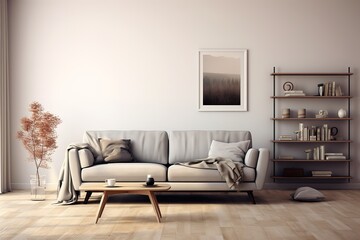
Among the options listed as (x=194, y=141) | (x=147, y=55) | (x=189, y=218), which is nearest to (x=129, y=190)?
(x=189, y=218)

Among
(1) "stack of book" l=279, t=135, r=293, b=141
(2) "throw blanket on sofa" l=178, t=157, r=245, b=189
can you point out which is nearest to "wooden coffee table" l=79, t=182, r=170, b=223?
(2) "throw blanket on sofa" l=178, t=157, r=245, b=189

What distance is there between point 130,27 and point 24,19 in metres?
1.54

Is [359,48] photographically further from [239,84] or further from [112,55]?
[112,55]

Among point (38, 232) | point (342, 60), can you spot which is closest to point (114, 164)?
point (38, 232)

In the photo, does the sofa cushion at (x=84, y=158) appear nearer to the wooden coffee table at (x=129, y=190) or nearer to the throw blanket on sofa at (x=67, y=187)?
the throw blanket on sofa at (x=67, y=187)

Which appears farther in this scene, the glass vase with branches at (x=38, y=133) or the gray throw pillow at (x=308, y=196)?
the glass vase with branches at (x=38, y=133)

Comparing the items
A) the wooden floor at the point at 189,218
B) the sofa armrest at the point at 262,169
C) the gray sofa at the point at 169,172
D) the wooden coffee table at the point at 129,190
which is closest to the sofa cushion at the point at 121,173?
the gray sofa at the point at 169,172

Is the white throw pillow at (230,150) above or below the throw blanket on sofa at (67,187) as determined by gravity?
above

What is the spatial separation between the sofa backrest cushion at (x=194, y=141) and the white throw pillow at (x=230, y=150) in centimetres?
A: 15

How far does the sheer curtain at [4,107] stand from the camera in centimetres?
782

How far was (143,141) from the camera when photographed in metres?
7.58

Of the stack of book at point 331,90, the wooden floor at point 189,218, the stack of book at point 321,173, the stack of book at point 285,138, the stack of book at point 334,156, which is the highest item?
the stack of book at point 331,90

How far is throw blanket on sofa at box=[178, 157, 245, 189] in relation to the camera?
21.7 feet

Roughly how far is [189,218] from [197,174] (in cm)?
111
